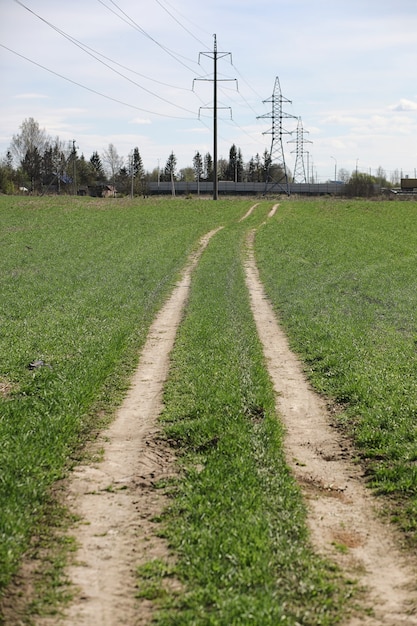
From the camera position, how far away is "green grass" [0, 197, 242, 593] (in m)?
7.29

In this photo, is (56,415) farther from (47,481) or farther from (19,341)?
(19,341)

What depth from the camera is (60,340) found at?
14.4 m

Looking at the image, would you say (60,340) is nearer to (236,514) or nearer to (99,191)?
(236,514)

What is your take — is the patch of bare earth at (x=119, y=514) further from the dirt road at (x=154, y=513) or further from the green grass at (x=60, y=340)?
the green grass at (x=60, y=340)

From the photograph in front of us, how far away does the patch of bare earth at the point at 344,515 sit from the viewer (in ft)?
17.6

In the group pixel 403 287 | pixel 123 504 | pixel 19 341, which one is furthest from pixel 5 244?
pixel 123 504

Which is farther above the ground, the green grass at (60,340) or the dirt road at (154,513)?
the green grass at (60,340)

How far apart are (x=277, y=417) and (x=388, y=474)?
227cm

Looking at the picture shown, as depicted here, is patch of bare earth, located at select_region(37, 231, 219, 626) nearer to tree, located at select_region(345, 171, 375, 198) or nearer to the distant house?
tree, located at select_region(345, 171, 375, 198)

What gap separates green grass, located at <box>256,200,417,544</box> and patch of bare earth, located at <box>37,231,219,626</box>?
2433 millimetres

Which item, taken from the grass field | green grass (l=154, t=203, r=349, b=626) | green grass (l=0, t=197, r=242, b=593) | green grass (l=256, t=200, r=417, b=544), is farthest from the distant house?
green grass (l=154, t=203, r=349, b=626)

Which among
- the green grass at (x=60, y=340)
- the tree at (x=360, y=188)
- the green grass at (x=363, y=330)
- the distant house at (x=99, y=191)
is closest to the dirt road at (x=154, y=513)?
the green grass at (x=363, y=330)

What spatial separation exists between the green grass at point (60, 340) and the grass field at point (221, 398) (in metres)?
0.04

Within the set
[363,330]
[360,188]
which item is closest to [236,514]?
[363,330]
